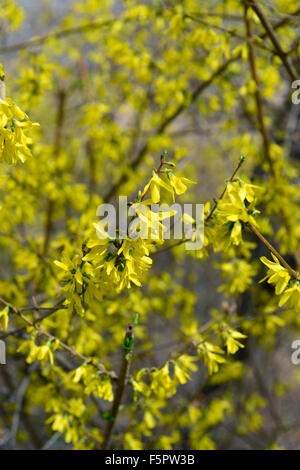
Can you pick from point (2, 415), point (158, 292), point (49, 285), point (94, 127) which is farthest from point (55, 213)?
point (2, 415)

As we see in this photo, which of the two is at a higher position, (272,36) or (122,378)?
(272,36)

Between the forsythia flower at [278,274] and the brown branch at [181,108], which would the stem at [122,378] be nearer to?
the forsythia flower at [278,274]

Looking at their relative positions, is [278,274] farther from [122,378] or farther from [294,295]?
[122,378]

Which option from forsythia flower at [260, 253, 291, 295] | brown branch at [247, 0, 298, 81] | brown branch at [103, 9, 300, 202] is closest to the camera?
forsythia flower at [260, 253, 291, 295]

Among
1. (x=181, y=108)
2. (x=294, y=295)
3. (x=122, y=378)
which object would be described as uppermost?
(x=181, y=108)

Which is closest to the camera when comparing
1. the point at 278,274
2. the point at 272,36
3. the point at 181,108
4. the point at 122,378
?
the point at 278,274

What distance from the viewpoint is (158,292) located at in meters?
3.36

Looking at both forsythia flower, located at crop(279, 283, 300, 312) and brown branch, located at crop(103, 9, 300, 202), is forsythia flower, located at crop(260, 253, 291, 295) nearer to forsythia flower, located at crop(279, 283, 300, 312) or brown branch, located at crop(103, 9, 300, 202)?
forsythia flower, located at crop(279, 283, 300, 312)

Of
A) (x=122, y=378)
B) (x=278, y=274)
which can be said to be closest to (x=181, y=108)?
(x=278, y=274)

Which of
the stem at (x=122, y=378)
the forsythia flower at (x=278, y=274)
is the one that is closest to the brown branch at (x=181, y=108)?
the forsythia flower at (x=278, y=274)

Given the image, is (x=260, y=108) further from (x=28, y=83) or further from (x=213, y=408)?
(x=213, y=408)

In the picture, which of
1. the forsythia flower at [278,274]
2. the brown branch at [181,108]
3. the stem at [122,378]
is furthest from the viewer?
the brown branch at [181,108]

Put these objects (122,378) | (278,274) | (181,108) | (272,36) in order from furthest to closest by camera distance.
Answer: (181,108)
(272,36)
(122,378)
(278,274)

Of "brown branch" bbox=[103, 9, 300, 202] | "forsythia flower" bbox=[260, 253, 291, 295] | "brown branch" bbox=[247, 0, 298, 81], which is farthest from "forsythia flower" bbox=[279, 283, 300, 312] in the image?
"brown branch" bbox=[103, 9, 300, 202]
